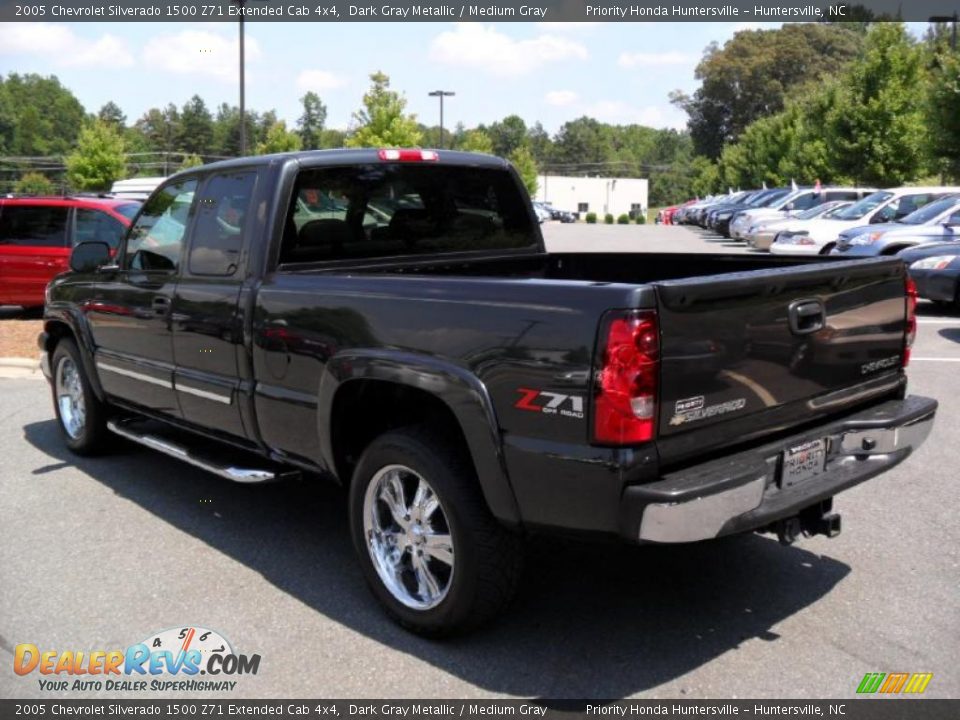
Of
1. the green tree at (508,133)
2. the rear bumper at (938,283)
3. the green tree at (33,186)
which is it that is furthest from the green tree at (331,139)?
the green tree at (508,133)

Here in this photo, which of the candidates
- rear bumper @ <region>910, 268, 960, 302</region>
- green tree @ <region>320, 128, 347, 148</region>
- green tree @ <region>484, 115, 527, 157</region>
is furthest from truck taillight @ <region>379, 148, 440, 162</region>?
green tree @ <region>484, 115, 527, 157</region>

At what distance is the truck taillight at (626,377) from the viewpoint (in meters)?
2.99

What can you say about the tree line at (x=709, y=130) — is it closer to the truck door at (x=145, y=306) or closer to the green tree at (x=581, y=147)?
the green tree at (x=581, y=147)

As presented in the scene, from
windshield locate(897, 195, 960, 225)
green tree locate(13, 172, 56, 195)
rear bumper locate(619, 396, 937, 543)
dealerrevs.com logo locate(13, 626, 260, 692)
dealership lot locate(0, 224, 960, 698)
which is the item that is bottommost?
dealerrevs.com logo locate(13, 626, 260, 692)

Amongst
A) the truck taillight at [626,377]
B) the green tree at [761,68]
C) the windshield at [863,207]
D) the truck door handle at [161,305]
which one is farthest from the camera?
the green tree at [761,68]

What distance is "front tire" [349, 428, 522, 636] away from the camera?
137 inches

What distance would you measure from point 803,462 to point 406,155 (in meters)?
2.68

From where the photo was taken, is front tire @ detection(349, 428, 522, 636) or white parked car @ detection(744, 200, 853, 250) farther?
white parked car @ detection(744, 200, 853, 250)

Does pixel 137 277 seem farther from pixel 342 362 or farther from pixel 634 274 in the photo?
pixel 634 274

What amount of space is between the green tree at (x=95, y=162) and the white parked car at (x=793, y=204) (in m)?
32.6

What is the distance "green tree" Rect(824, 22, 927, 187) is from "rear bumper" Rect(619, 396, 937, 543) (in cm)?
2959

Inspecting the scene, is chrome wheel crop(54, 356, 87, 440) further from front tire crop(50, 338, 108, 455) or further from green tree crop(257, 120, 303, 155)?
green tree crop(257, 120, 303, 155)

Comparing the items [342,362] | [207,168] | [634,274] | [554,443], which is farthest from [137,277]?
[554,443]

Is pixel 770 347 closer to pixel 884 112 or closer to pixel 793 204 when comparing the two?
pixel 793 204
